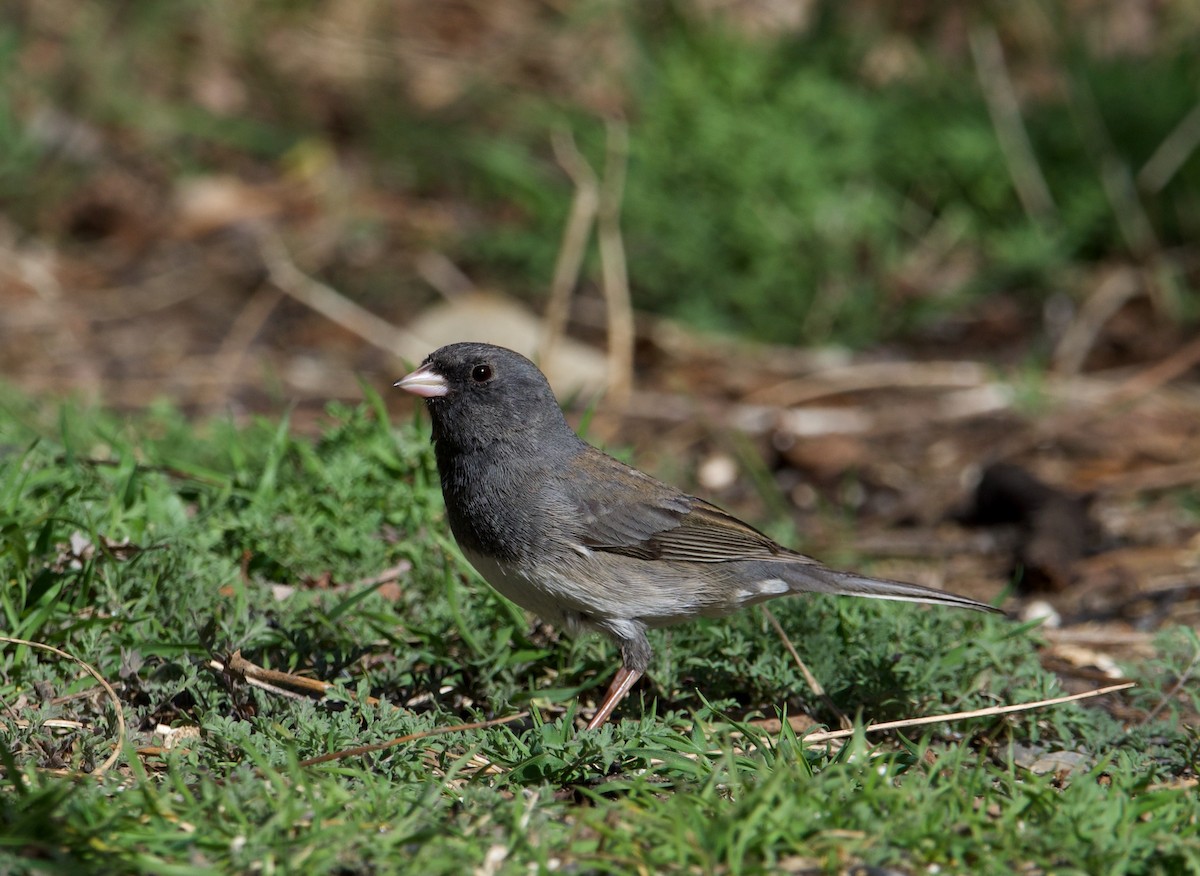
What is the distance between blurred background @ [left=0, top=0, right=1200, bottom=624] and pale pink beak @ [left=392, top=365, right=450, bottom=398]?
70.2 inches

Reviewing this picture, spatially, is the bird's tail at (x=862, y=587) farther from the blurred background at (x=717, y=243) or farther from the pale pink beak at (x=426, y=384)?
the blurred background at (x=717, y=243)

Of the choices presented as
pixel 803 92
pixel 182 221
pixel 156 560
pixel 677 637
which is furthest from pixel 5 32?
pixel 677 637

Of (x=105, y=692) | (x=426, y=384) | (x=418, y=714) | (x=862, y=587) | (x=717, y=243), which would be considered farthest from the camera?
(x=717, y=243)

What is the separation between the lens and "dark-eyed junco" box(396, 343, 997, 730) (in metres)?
3.35

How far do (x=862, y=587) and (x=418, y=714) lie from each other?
111 centimetres

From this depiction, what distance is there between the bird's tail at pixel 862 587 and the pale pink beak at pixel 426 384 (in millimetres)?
1002

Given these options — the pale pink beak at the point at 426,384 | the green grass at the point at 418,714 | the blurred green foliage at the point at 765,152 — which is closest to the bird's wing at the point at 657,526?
the green grass at the point at 418,714

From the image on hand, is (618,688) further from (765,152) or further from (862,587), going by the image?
(765,152)

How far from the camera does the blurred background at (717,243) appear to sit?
5.84 m

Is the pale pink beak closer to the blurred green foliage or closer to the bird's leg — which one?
the bird's leg

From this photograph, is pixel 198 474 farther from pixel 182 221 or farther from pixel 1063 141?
pixel 1063 141

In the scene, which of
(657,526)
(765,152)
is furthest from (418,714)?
(765,152)

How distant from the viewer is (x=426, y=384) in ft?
11.8

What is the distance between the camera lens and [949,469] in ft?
18.7
